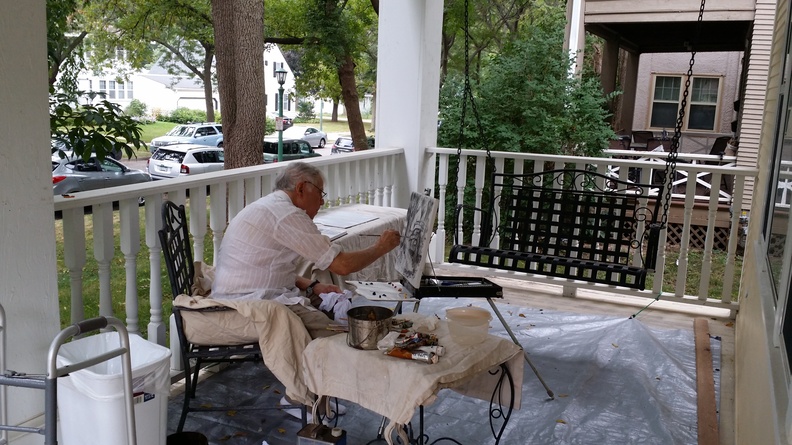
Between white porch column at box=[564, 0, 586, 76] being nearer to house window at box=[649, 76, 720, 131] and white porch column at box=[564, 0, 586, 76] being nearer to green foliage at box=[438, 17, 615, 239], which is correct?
green foliage at box=[438, 17, 615, 239]

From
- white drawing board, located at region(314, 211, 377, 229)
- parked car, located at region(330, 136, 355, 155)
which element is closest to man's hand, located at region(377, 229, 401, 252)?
white drawing board, located at region(314, 211, 377, 229)

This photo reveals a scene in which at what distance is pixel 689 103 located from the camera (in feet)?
54.2

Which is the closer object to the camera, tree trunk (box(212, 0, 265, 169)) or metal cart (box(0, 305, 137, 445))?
metal cart (box(0, 305, 137, 445))

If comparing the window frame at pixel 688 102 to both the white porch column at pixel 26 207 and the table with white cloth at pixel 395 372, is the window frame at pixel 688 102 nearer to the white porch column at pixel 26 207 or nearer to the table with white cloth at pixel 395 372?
the table with white cloth at pixel 395 372

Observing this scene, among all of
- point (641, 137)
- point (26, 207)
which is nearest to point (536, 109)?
point (26, 207)

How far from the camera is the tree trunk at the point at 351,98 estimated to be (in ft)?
38.5

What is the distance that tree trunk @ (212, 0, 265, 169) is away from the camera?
791 centimetres

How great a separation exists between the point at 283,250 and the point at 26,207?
1037mm

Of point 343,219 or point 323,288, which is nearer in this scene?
point 323,288

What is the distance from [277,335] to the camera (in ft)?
9.36

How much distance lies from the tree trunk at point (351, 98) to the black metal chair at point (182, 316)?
856 cm

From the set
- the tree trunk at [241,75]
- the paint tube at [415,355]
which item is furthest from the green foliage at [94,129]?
the tree trunk at [241,75]

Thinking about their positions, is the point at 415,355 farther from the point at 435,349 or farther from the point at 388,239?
the point at 388,239

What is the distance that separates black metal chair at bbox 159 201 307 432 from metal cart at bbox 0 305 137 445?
2.25 ft
